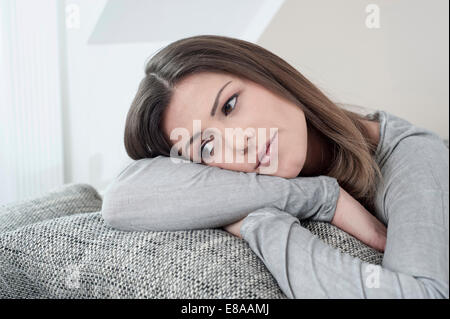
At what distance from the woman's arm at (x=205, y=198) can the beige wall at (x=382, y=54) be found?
67 centimetres

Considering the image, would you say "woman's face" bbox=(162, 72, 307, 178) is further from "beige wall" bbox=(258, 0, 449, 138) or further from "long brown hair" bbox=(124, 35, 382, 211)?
"beige wall" bbox=(258, 0, 449, 138)

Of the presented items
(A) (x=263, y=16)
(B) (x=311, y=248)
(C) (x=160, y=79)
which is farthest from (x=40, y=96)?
(B) (x=311, y=248)

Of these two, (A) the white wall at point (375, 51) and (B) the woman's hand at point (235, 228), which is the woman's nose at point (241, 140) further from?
(A) the white wall at point (375, 51)

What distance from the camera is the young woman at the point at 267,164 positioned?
0.72m

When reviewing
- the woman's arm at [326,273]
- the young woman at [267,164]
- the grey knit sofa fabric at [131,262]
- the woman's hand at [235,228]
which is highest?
the young woman at [267,164]

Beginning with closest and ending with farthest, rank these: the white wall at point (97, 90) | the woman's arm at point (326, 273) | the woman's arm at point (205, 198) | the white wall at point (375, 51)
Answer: the woman's arm at point (326, 273) < the woman's arm at point (205, 198) < the white wall at point (375, 51) < the white wall at point (97, 90)

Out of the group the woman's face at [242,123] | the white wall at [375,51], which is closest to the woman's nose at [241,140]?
the woman's face at [242,123]

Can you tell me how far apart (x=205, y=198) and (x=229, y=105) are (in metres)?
0.17

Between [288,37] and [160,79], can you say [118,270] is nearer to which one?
[160,79]

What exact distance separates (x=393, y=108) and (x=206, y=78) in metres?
0.82

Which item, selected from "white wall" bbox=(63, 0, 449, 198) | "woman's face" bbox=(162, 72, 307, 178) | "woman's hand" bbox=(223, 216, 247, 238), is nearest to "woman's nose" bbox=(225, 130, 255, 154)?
"woman's face" bbox=(162, 72, 307, 178)

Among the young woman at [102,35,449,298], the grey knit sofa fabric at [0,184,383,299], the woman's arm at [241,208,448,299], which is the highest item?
the young woman at [102,35,449,298]

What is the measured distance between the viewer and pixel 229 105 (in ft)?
2.88

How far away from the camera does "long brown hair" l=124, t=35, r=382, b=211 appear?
2.94 ft
